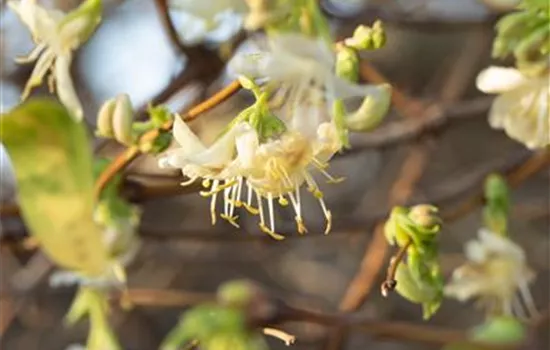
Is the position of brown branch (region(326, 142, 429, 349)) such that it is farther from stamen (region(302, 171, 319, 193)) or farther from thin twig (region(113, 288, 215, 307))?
stamen (region(302, 171, 319, 193))

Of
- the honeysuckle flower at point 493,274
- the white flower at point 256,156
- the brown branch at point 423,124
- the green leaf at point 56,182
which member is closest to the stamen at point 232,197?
the white flower at point 256,156

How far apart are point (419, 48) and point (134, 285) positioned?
4.61 feet

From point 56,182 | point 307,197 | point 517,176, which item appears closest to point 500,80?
point 517,176

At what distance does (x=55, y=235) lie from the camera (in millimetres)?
681

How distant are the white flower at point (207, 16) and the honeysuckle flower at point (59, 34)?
164 mm

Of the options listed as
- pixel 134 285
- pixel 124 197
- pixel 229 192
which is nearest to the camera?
pixel 229 192

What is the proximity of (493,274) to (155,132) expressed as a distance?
0.53m

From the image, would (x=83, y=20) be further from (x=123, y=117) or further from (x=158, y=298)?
(x=158, y=298)

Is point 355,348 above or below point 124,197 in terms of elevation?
below

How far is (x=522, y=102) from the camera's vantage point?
1158 millimetres

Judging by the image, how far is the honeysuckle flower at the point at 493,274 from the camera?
134cm

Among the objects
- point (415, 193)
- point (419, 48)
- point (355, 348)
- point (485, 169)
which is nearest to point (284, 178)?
point (485, 169)

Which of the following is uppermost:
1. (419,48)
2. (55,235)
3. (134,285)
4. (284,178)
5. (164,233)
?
(55,235)

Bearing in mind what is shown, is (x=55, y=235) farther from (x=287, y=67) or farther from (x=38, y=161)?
(x=287, y=67)
